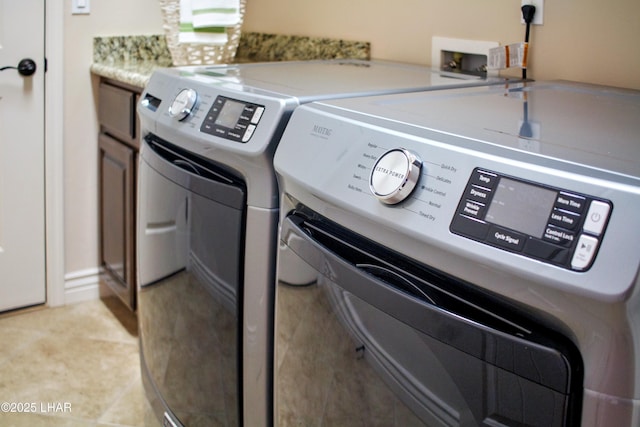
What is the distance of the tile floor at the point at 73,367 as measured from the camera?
6.02 ft

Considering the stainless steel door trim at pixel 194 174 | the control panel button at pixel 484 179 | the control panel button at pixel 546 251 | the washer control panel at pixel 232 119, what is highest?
the washer control panel at pixel 232 119

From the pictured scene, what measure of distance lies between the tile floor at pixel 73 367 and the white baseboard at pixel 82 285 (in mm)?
30

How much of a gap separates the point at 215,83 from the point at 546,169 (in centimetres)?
75

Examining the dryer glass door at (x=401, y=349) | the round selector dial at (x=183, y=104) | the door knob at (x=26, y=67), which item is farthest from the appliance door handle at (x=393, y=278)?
the door knob at (x=26, y=67)

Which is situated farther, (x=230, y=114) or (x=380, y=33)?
(x=380, y=33)

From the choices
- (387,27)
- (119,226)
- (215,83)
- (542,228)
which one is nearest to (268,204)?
(215,83)

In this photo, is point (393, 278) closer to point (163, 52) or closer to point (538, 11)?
point (538, 11)

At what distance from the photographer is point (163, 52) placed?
99.0 inches

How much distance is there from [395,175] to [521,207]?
16cm

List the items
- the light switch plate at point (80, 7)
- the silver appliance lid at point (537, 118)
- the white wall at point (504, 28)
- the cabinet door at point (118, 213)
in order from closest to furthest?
the silver appliance lid at point (537, 118) → the white wall at point (504, 28) → the cabinet door at point (118, 213) → the light switch plate at point (80, 7)

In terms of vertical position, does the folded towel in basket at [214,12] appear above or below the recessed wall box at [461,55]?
above

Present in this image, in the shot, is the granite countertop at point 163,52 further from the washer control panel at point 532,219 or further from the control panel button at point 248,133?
the washer control panel at point 532,219

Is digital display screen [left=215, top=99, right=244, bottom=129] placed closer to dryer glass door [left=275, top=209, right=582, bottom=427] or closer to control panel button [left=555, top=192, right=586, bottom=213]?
dryer glass door [left=275, top=209, right=582, bottom=427]

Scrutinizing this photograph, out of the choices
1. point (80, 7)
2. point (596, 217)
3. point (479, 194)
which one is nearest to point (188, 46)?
point (80, 7)
